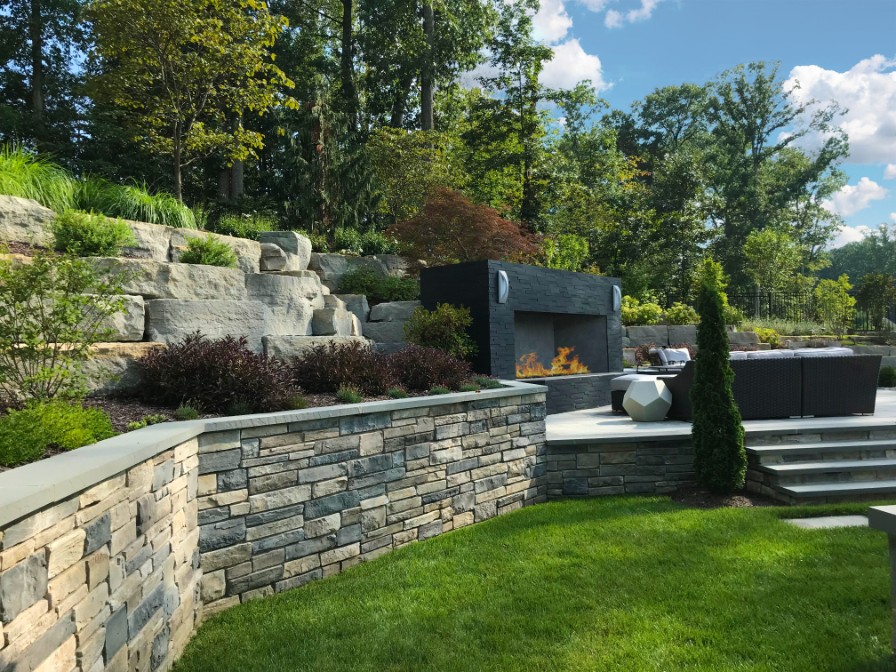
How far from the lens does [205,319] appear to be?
18.3ft

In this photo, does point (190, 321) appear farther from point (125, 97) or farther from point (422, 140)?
point (422, 140)

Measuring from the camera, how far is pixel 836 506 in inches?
205

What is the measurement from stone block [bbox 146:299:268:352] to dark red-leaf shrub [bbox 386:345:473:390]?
4.93 feet

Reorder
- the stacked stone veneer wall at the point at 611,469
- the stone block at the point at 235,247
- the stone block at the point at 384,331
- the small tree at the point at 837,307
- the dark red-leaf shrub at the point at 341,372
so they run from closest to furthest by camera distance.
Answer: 1. the dark red-leaf shrub at the point at 341,372
2. the stacked stone veneer wall at the point at 611,469
3. the stone block at the point at 235,247
4. the stone block at the point at 384,331
5. the small tree at the point at 837,307

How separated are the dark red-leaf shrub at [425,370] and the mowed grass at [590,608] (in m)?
1.58

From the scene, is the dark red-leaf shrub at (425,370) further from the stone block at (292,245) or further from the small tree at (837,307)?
the small tree at (837,307)

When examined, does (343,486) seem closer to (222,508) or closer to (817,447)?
(222,508)

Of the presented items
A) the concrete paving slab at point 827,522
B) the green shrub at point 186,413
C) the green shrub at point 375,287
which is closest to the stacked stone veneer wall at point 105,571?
the green shrub at point 186,413

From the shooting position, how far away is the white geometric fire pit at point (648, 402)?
752cm

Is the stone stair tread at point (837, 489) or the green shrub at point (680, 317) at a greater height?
the green shrub at point (680, 317)

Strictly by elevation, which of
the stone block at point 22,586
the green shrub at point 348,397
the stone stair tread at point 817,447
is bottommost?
the stone stair tread at point 817,447

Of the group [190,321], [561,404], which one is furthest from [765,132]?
[190,321]

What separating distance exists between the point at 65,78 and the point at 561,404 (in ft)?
62.8

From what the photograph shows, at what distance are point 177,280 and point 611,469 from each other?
5085 mm
